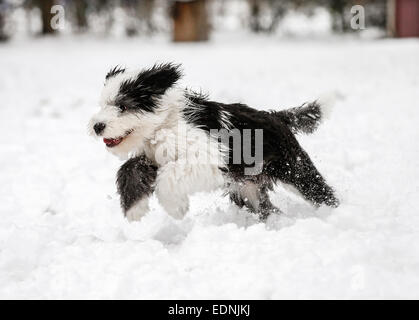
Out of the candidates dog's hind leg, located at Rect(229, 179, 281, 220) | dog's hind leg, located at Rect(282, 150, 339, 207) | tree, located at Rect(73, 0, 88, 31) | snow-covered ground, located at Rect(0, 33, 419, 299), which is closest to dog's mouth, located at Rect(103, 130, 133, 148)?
snow-covered ground, located at Rect(0, 33, 419, 299)

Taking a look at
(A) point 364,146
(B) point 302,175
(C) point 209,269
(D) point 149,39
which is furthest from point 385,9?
(C) point 209,269

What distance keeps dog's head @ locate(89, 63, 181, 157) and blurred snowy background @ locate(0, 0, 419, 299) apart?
616 millimetres

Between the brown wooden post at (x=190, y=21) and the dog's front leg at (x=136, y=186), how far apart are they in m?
12.0

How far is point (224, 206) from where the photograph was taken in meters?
4.18

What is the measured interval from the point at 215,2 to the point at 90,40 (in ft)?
28.5

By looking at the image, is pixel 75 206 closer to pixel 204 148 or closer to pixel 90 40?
pixel 204 148

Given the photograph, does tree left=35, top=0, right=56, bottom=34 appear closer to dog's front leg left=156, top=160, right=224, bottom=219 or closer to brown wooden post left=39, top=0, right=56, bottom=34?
brown wooden post left=39, top=0, right=56, bottom=34

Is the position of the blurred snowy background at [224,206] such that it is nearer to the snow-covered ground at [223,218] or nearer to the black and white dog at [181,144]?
the snow-covered ground at [223,218]

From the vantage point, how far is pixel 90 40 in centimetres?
1786

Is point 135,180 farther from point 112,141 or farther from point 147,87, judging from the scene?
point 147,87

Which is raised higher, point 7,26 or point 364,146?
point 7,26

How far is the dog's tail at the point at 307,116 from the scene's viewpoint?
397 cm

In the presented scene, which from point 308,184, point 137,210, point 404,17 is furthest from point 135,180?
point 404,17

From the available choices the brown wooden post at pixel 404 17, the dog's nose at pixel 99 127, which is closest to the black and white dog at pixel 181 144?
the dog's nose at pixel 99 127
